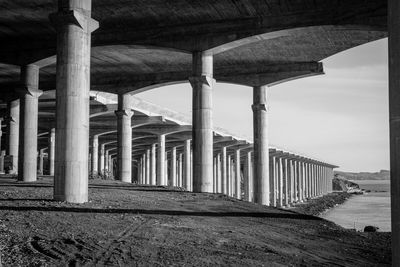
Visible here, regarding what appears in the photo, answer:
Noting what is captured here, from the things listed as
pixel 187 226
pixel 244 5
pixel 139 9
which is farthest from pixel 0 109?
pixel 187 226

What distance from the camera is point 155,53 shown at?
32812mm

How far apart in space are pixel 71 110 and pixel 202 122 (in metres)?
11.0

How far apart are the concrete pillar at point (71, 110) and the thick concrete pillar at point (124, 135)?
23505mm

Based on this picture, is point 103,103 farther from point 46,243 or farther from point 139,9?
point 46,243

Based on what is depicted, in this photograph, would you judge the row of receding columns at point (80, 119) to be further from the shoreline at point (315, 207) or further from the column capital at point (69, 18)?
the shoreline at point (315, 207)

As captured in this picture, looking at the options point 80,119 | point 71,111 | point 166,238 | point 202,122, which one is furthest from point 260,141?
point 166,238

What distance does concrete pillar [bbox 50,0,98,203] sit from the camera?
1766 centimetres

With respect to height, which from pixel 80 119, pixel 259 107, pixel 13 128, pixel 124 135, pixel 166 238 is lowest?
pixel 166 238

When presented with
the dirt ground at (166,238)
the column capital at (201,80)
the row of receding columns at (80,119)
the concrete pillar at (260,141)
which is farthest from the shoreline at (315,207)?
the dirt ground at (166,238)

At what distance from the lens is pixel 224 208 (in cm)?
1975

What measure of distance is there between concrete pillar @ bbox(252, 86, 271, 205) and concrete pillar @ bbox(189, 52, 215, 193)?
9809mm

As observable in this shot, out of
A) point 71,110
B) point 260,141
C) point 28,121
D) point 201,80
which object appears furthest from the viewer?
point 260,141

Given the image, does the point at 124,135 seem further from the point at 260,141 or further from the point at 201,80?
the point at 201,80

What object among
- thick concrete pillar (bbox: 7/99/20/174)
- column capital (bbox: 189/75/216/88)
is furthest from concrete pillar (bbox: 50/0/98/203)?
thick concrete pillar (bbox: 7/99/20/174)
